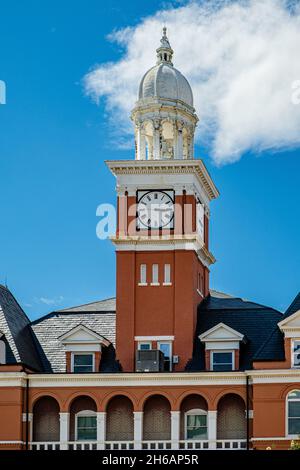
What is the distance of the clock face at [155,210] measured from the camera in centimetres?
6288

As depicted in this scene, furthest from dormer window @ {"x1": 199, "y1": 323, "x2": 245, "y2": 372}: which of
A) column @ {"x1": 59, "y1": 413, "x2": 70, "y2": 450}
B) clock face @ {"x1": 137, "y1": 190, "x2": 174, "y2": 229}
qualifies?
column @ {"x1": 59, "y1": 413, "x2": 70, "y2": 450}

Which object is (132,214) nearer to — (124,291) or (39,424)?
(124,291)

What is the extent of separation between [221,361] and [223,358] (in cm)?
18

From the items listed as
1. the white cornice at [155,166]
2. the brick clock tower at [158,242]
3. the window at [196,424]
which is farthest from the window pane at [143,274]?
the window at [196,424]

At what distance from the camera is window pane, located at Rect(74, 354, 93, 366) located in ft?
202

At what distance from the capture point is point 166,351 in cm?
6159

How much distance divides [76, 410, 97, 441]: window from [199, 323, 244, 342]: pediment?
680 cm

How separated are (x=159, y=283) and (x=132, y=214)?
3.92 m

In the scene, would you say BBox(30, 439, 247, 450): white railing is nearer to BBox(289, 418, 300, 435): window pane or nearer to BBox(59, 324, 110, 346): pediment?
BBox(289, 418, 300, 435): window pane

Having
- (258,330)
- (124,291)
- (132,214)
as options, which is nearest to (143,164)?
(132,214)

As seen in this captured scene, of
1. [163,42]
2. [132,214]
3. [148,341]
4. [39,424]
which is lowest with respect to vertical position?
[39,424]

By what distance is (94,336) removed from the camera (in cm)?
6131

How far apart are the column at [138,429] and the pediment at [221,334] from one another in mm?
4980

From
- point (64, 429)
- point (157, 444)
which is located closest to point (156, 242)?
point (157, 444)
